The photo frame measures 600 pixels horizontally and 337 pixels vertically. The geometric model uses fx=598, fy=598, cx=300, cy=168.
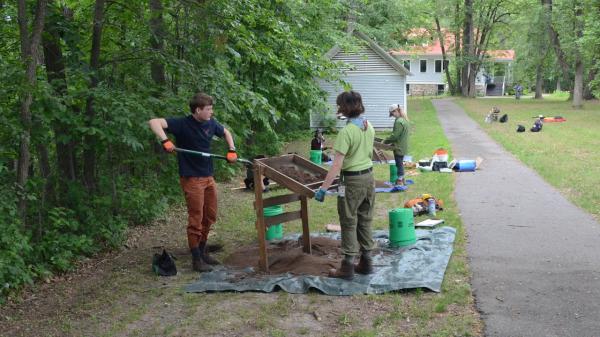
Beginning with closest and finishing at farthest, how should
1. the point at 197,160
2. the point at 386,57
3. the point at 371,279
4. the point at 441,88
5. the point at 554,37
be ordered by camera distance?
the point at 371,279 → the point at 197,160 → the point at 386,57 → the point at 554,37 → the point at 441,88

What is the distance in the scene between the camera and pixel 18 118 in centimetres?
617

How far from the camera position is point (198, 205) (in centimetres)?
643

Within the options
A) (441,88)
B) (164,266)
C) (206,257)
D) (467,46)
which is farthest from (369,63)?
(441,88)

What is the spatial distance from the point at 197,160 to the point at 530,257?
3.88 meters

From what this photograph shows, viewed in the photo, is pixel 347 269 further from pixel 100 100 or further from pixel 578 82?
pixel 578 82

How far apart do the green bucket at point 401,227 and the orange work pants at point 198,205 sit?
2.16 m

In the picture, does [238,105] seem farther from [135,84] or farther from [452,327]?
[452,327]

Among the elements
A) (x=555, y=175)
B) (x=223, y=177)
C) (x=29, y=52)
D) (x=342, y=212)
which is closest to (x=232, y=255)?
(x=342, y=212)

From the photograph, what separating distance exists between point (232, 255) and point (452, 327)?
322 cm

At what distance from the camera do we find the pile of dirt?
650cm

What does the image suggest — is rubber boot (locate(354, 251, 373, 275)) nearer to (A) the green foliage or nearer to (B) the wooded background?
(B) the wooded background

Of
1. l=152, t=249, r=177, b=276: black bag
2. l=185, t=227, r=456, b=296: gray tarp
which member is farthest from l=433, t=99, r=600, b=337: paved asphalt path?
l=152, t=249, r=177, b=276: black bag

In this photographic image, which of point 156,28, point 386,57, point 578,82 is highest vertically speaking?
point 156,28

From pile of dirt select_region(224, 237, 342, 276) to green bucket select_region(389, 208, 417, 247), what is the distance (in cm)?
70
